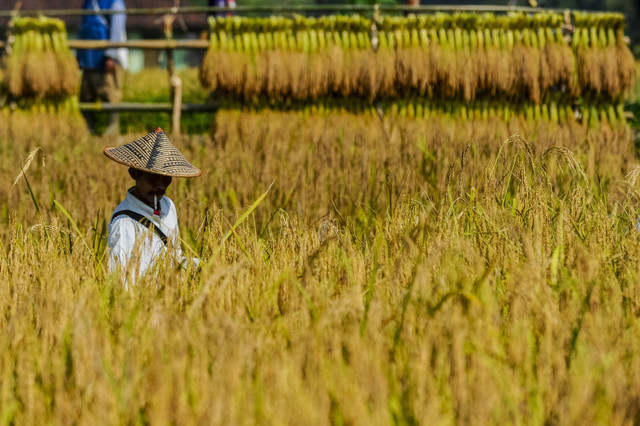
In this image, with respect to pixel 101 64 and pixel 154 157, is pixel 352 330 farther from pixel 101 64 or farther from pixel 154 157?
pixel 101 64

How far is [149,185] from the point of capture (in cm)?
350

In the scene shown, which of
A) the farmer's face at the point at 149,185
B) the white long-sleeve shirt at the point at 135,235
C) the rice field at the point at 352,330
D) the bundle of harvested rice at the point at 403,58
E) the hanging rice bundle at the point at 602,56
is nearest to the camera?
the rice field at the point at 352,330

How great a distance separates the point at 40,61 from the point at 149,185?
196 inches

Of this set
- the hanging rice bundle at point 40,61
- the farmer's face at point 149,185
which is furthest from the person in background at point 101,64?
the farmer's face at point 149,185

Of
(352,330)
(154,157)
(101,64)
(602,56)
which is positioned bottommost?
(101,64)

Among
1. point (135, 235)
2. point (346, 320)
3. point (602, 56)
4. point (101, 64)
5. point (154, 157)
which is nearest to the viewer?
point (346, 320)

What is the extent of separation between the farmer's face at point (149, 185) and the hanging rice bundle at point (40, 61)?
4861mm

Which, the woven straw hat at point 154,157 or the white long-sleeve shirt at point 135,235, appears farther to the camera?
the woven straw hat at point 154,157

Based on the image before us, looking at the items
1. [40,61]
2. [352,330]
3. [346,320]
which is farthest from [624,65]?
[352,330]

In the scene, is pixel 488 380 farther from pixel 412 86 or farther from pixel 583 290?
pixel 412 86

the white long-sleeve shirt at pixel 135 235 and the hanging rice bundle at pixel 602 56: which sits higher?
the hanging rice bundle at pixel 602 56

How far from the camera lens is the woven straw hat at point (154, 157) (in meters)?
3.37

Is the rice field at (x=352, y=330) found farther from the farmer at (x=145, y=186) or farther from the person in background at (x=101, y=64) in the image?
the person in background at (x=101, y=64)

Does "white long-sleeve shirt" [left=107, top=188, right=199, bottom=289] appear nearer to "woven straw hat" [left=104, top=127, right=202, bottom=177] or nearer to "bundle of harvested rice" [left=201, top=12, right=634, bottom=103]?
"woven straw hat" [left=104, top=127, right=202, bottom=177]
